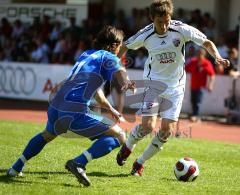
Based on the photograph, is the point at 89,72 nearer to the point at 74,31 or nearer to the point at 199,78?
the point at 199,78

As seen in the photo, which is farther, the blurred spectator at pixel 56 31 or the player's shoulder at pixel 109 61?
the blurred spectator at pixel 56 31

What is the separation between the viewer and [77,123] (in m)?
8.05

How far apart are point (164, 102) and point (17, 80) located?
14.4 meters

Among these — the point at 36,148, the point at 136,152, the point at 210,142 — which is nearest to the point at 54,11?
the point at 210,142

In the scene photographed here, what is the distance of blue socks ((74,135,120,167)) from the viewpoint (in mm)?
8016

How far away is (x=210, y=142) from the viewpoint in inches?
551

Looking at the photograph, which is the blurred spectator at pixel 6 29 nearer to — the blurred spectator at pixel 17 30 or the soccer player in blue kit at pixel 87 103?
the blurred spectator at pixel 17 30

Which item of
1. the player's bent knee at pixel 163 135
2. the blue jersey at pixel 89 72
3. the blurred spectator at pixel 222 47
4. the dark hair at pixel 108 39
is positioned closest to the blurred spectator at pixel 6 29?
the blurred spectator at pixel 222 47

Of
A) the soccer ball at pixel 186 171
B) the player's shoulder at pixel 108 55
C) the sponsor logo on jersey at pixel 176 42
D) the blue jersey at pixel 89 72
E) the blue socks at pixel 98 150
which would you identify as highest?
the sponsor logo on jersey at pixel 176 42

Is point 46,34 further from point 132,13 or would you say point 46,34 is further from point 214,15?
point 214,15

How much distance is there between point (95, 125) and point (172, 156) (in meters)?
3.56

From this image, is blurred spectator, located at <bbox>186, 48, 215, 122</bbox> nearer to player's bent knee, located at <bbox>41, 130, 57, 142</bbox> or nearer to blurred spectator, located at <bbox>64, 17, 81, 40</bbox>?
blurred spectator, located at <bbox>64, 17, 81, 40</bbox>

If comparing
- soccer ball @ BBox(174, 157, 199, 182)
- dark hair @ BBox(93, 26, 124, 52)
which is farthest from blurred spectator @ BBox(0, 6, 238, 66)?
dark hair @ BBox(93, 26, 124, 52)

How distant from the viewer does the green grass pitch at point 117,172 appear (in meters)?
7.99
